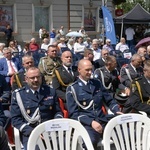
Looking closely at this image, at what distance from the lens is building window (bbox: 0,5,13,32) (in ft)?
76.9

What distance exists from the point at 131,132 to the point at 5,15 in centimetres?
2076

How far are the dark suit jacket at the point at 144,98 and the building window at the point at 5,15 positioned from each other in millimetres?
19282

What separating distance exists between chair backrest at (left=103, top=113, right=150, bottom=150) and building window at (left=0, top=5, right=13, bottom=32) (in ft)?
66.5

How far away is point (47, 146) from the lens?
3596mm

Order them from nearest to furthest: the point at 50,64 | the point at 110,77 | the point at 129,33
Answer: the point at 110,77
the point at 50,64
the point at 129,33

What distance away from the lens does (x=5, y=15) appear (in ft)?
77.3

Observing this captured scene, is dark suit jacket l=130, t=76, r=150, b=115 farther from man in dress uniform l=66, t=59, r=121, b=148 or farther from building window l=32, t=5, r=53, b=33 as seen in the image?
building window l=32, t=5, r=53, b=33

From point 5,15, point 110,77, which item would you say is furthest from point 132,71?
point 5,15

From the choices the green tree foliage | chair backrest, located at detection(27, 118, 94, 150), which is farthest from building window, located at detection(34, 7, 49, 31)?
chair backrest, located at detection(27, 118, 94, 150)

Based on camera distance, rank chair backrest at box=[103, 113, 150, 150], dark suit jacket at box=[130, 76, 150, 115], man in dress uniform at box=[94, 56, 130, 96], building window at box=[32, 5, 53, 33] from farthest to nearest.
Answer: building window at box=[32, 5, 53, 33]
man in dress uniform at box=[94, 56, 130, 96]
dark suit jacket at box=[130, 76, 150, 115]
chair backrest at box=[103, 113, 150, 150]

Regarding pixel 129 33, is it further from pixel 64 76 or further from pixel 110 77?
pixel 64 76

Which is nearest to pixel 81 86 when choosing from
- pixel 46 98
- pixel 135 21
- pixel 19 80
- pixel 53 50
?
pixel 46 98

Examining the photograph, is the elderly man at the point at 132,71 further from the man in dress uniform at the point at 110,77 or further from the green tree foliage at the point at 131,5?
the green tree foliage at the point at 131,5

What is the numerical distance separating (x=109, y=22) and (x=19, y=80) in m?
9.73
